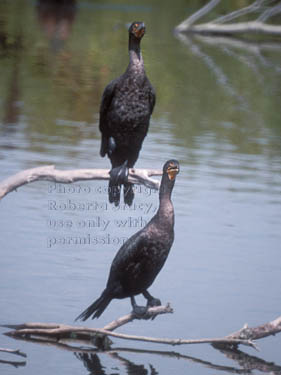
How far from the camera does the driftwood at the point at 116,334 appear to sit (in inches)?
303

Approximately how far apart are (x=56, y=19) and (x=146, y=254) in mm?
35639

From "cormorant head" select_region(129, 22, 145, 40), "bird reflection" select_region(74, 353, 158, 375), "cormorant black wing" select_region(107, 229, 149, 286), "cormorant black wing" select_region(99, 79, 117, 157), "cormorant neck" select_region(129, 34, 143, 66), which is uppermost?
"cormorant head" select_region(129, 22, 145, 40)

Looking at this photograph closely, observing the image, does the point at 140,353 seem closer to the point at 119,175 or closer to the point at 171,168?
the point at 119,175

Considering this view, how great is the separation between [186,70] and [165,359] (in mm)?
21650

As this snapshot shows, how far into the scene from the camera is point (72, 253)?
12273mm

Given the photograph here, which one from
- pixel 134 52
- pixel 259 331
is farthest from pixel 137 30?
pixel 259 331

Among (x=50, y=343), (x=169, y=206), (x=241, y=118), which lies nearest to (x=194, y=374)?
(x=50, y=343)

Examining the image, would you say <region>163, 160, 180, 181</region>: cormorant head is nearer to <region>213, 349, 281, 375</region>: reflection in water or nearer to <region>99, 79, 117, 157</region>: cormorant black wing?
<region>99, 79, 117, 157</region>: cormorant black wing

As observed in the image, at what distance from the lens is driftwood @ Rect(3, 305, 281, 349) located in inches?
303

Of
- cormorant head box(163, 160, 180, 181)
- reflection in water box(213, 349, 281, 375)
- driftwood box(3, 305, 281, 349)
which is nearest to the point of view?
cormorant head box(163, 160, 180, 181)

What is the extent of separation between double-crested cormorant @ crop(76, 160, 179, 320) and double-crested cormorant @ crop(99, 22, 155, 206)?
63cm

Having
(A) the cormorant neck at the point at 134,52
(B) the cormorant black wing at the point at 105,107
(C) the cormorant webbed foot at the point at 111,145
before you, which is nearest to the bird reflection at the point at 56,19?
(B) the cormorant black wing at the point at 105,107

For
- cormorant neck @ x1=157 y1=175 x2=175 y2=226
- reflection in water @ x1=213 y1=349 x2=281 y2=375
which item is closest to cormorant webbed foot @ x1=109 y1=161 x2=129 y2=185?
cormorant neck @ x1=157 y1=175 x2=175 y2=226

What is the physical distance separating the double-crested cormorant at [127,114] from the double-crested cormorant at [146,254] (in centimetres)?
63
